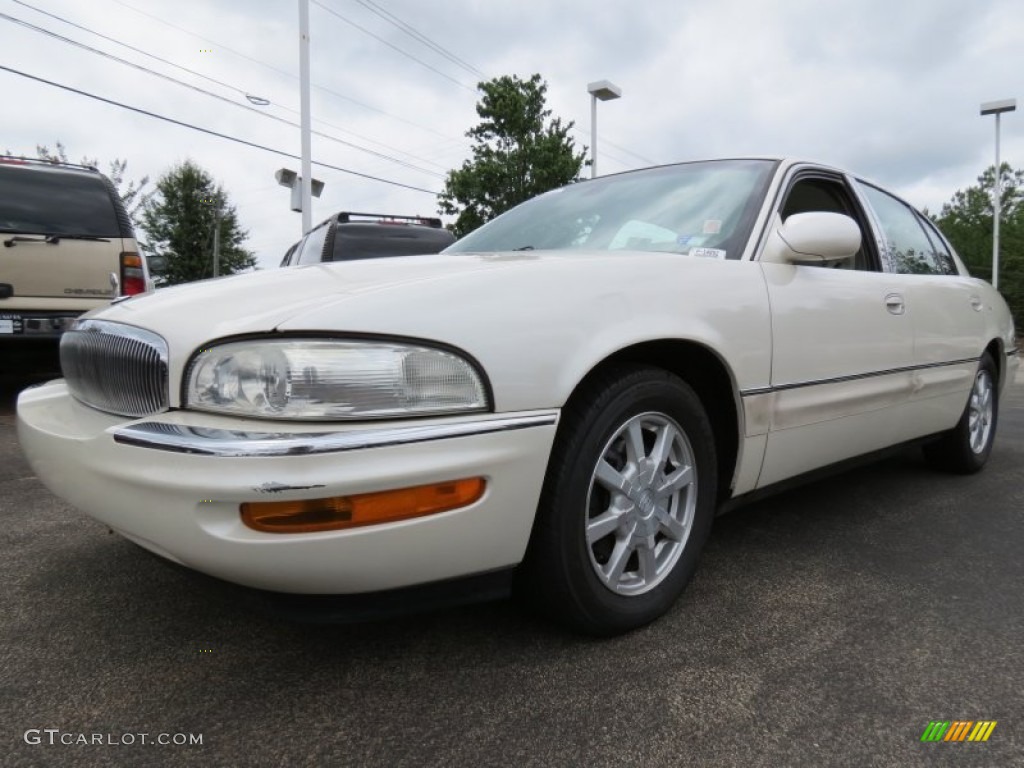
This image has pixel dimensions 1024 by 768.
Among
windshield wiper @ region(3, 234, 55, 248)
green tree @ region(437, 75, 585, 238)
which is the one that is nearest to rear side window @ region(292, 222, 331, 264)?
windshield wiper @ region(3, 234, 55, 248)

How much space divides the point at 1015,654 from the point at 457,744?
143cm

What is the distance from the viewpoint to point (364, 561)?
4.48 ft

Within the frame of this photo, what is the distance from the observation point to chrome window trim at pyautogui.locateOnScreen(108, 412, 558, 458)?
1292 millimetres

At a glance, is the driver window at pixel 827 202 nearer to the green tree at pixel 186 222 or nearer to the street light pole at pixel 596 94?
the street light pole at pixel 596 94

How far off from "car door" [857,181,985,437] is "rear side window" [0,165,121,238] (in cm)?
497

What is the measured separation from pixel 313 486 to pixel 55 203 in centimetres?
490

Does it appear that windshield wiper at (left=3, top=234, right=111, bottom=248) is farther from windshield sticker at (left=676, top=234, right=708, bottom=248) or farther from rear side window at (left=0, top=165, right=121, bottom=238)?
windshield sticker at (left=676, top=234, right=708, bottom=248)

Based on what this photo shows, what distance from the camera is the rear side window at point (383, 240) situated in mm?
6293

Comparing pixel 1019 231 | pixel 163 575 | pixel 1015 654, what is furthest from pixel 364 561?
pixel 1019 231

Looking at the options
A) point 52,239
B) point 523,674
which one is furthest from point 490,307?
point 52,239

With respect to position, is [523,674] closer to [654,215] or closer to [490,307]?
[490,307]

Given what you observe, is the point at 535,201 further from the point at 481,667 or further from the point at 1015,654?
the point at 1015,654

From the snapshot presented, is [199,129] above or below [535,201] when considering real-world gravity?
above

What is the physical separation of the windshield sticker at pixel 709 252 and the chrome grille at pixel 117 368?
4.99 ft
